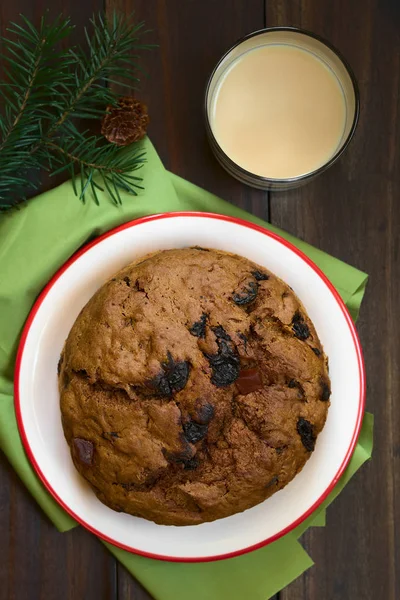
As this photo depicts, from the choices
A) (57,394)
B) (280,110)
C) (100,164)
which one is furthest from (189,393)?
(280,110)

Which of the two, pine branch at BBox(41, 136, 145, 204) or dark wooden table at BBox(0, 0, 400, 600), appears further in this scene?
dark wooden table at BBox(0, 0, 400, 600)

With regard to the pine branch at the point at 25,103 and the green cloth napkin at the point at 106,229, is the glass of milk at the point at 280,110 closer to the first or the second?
the green cloth napkin at the point at 106,229

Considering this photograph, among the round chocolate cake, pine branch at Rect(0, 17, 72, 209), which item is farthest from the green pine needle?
the round chocolate cake

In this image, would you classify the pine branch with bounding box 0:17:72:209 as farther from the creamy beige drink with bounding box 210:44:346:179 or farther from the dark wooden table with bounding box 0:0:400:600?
the creamy beige drink with bounding box 210:44:346:179

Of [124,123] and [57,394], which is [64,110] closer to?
[124,123]

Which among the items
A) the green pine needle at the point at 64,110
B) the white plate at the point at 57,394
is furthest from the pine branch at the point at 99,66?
the white plate at the point at 57,394

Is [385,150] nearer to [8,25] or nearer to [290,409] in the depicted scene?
[290,409]
